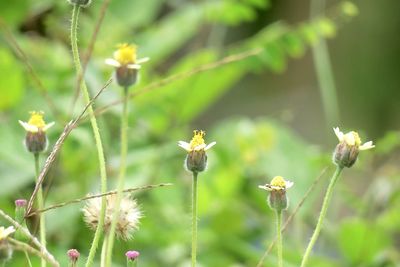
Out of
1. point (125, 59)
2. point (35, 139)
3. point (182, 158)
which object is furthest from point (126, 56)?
point (182, 158)

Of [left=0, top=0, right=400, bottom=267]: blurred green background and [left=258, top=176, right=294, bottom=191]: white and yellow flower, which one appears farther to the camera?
[left=0, top=0, right=400, bottom=267]: blurred green background

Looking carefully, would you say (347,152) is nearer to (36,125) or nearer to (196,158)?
(196,158)

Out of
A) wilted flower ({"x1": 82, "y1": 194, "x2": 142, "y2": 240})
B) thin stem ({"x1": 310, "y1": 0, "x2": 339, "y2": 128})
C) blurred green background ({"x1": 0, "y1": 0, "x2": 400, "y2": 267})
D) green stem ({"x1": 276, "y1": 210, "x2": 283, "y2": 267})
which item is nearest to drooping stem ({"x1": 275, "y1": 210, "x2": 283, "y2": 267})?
green stem ({"x1": 276, "y1": 210, "x2": 283, "y2": 267})

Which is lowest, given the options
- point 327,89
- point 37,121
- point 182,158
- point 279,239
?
point 279,239

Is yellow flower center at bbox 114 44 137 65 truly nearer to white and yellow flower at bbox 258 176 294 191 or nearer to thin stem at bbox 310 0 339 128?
white and yellow flower at bbox 258 176 294 191

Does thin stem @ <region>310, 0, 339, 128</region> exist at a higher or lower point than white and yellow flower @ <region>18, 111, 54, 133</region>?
higher

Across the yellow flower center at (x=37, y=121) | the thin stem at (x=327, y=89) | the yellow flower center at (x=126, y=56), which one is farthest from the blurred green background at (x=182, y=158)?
the yellow flower center at (x=126, y=56)
